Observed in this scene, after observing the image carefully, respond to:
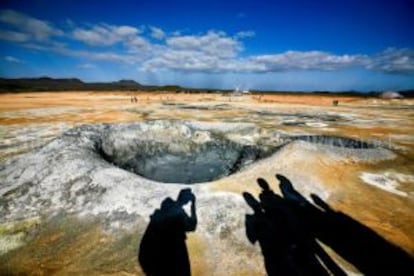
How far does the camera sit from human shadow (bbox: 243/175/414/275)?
482cm

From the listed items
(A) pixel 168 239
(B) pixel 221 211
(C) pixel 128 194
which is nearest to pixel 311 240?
(B) pixel 221 211

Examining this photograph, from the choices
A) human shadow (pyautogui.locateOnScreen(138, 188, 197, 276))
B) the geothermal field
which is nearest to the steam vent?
the geothermal field

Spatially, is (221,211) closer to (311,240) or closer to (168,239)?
(168,239)

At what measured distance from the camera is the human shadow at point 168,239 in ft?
16.0

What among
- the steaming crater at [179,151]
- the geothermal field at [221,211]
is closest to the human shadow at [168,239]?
the geothermal field at [221,211]

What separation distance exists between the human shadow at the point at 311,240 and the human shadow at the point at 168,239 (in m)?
1.42

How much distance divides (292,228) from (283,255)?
1052 millimetres

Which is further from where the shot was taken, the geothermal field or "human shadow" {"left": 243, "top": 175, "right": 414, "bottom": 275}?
the geothermal field

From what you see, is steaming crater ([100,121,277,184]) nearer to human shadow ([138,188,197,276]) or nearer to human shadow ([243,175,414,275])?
human shadow ([138,188,197,276])

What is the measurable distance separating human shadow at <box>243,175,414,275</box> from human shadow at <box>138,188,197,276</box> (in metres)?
1.42

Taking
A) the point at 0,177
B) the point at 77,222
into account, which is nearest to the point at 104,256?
the point at 77,222

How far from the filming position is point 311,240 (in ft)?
18.2

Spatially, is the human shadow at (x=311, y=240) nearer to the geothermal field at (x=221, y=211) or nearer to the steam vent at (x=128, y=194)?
the geothermal field at (x=221, y=211)

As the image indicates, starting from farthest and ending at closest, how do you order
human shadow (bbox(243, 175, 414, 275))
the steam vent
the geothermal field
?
1. the steam vent
2. the geothermal field
3. human shadow (bbox(243, 175, 414, 275))
